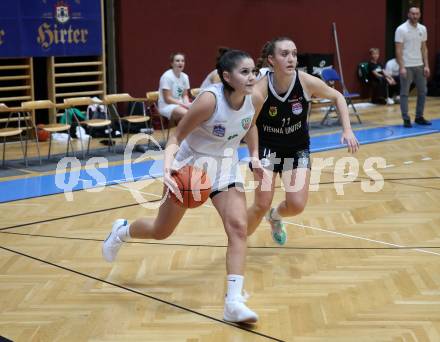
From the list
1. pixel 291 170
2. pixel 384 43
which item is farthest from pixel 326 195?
pixel 384 43

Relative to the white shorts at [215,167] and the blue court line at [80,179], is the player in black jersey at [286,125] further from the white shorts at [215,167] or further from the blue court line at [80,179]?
the blue court line at [80,179]

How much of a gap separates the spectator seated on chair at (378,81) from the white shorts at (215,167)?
1246 cm

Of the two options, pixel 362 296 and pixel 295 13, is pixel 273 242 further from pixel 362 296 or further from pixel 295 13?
pixel 295 13

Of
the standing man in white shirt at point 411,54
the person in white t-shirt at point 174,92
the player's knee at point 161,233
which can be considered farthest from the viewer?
the standing man in white shirt at point 411,54

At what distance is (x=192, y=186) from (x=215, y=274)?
1.11 metres

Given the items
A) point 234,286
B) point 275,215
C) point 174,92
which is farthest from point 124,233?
point 174,92

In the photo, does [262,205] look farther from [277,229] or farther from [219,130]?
[219,130]

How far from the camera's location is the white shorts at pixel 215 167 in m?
4.82

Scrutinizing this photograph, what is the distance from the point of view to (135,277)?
5.47 m

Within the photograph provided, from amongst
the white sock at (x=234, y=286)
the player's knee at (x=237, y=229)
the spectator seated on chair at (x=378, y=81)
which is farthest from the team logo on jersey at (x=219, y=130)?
the spectator seated on chair at (x=378, y=81)

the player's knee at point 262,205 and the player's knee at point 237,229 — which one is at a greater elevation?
the player's knee at point 237,229

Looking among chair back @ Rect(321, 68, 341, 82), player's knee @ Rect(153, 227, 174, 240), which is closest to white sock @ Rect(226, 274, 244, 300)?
player's knee @ Rect(153, 227, 174, 240)

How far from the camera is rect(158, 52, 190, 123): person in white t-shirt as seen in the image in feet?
33.8

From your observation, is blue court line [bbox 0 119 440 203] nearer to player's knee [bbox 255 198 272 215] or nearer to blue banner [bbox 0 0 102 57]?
blue banner [bbox 0 0 102 57]
